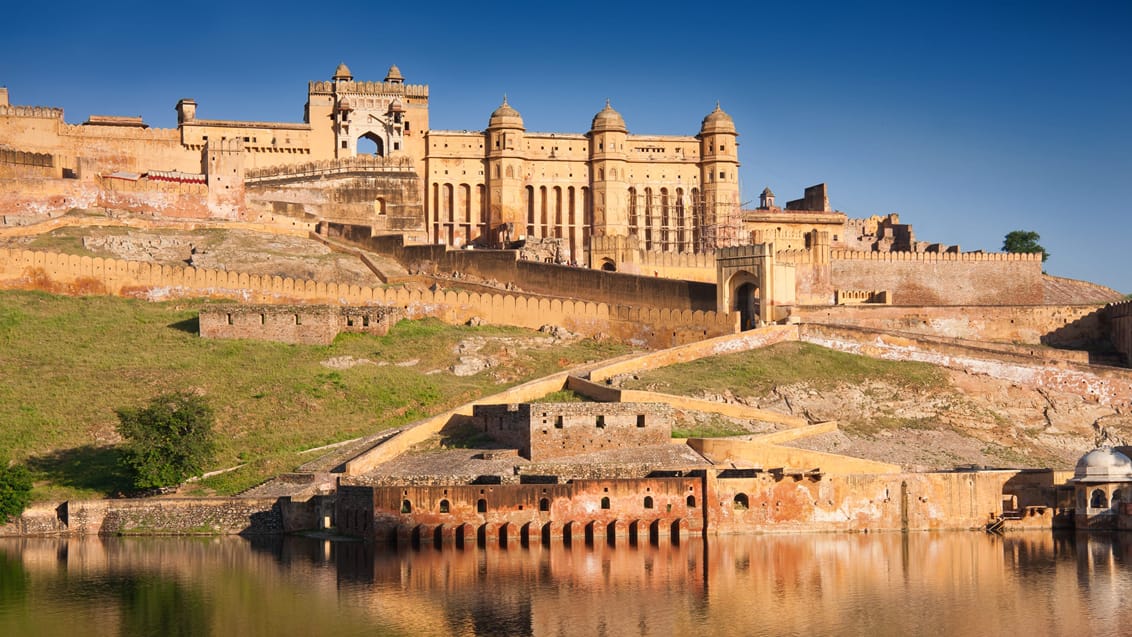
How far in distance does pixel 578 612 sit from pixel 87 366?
57.1 ft

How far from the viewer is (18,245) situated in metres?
43.9

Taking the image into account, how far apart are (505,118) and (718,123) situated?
741cm

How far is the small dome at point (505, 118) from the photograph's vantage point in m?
54.2

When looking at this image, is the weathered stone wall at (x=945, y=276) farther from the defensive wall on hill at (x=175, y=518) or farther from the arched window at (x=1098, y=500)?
the defensive wall on hill at (x=175, y=518)

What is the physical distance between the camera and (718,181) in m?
55.4

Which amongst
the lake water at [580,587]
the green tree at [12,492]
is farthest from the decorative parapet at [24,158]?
the lake water at [580,587]

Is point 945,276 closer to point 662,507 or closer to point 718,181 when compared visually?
point 718,181

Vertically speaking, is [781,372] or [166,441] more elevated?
[781,372]

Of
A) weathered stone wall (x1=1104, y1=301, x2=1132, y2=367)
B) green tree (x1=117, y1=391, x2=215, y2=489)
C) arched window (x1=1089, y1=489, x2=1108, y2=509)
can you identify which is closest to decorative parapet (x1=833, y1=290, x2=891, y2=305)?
weathered stone wall (x1=1104, y1=301, x2=1132, y2=367)

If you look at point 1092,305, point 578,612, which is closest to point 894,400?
point 1092,305

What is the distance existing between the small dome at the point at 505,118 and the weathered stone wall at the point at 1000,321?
1488 cm

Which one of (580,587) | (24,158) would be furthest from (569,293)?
(580,587)

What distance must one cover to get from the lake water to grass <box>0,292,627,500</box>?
3253 millimetres

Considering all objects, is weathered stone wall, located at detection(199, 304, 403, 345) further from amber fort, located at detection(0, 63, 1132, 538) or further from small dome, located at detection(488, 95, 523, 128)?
small dome, located at detection(488, 95, 523, 128)
